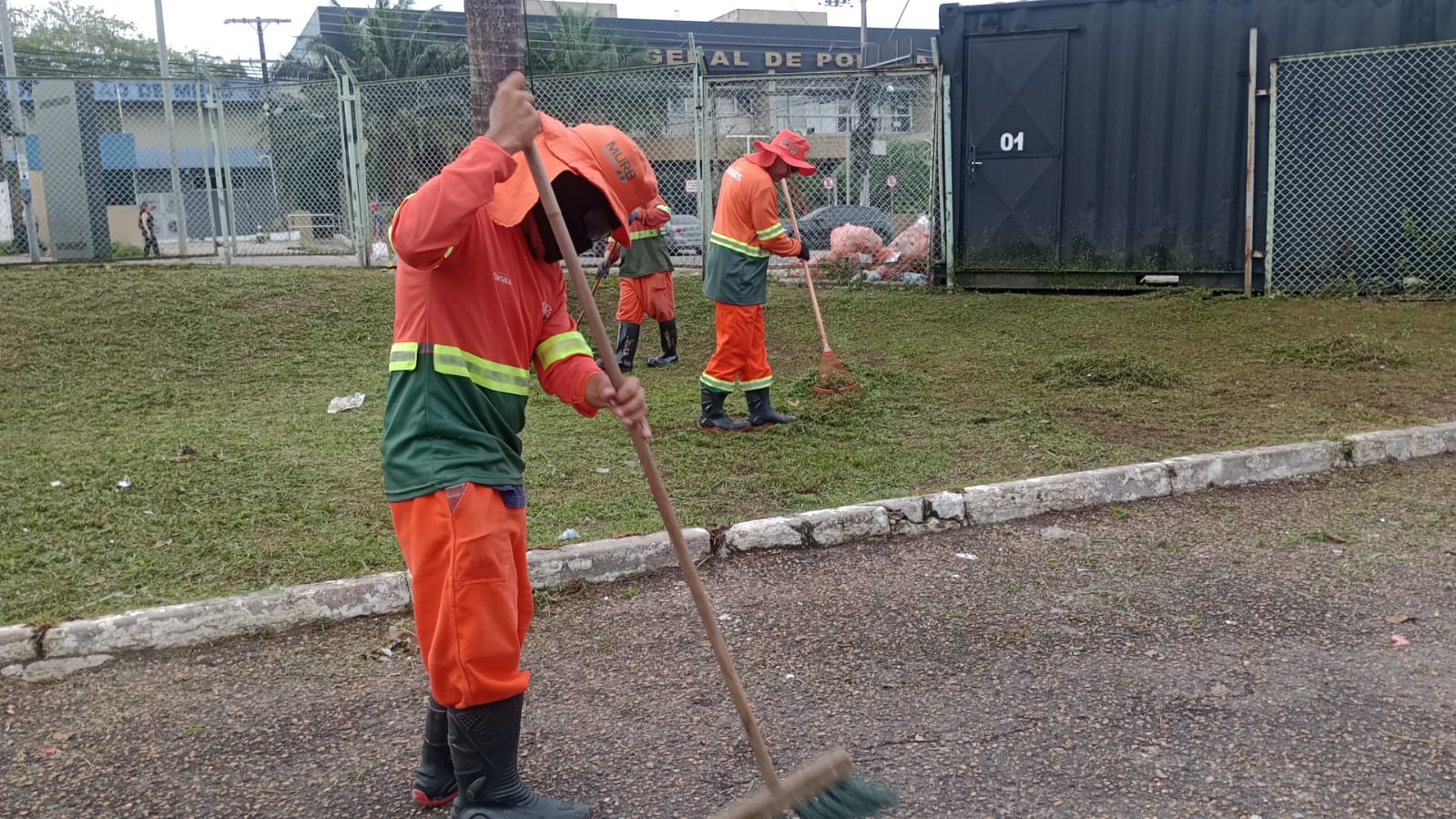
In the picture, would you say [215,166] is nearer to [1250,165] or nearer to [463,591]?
[1250,165]

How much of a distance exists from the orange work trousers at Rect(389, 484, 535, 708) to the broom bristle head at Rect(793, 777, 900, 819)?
2.57 feet

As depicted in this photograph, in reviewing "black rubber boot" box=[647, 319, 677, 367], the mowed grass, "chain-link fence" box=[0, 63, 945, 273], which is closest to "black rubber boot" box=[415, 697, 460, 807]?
the mowed grass

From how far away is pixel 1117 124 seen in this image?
11.7 meters

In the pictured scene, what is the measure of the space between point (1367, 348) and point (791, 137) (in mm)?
5045

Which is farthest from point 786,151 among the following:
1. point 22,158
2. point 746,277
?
point 22,158

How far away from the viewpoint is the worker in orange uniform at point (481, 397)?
8.44ft

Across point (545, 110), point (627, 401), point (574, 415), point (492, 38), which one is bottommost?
point (574, 415)

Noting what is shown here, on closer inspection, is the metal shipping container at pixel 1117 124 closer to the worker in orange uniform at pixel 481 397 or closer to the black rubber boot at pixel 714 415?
the black rubber boot at pixel 714 415

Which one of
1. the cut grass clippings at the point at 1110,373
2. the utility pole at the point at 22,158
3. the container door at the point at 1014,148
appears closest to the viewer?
the cut grass clippings at the point at 1110,373

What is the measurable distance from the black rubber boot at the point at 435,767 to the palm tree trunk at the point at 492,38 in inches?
252

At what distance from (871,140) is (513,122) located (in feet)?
37.8

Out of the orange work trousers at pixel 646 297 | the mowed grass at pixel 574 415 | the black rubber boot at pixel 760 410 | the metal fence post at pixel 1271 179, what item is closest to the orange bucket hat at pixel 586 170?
the mowed grass at pixel 574 415

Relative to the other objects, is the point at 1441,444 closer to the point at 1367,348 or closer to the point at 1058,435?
the point at 1058,435

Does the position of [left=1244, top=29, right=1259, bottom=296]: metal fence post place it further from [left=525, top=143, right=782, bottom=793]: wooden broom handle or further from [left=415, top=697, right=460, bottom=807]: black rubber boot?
[left=415, top=697, right=460, bottom=807]: black rubber boot
